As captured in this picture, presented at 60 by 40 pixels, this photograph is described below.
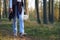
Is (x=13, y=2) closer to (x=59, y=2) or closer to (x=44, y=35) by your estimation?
(x=44, y=35)

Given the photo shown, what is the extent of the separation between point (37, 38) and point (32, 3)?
10503 mm

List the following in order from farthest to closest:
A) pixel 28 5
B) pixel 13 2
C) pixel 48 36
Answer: pixel 28 5 → pixel 48 36 → pixel 13 2

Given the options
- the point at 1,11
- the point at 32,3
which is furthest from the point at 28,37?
the point at 1,11

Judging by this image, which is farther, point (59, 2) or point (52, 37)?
point (59, 2)

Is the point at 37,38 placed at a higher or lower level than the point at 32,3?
lower

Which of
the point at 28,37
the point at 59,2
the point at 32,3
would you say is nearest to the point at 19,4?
the point at 28,37

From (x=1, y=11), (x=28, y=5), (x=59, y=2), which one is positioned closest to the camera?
(x=59, y=2)

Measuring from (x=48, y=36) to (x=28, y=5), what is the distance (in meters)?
9.57

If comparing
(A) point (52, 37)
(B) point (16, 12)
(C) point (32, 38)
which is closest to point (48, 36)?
(A) point (52, 37)

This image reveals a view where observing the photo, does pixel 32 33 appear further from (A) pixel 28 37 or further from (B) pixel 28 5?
(B) pixel 28 5

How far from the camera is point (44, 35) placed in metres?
8.63

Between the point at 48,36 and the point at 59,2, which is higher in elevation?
the point at 59,2

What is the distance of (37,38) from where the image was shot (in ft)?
26.4

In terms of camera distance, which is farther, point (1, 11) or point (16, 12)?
point (1, 11)
